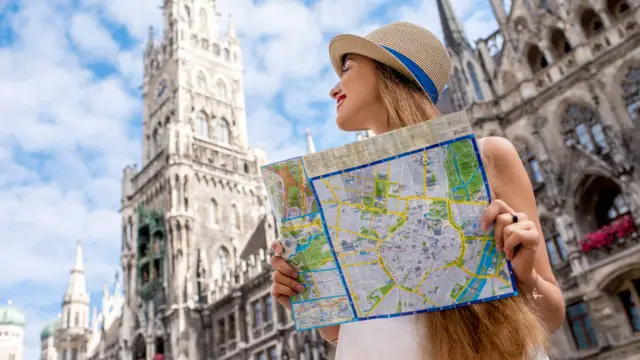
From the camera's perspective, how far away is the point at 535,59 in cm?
1958

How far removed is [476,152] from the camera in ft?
5.56

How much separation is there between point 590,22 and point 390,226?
19.3 meters

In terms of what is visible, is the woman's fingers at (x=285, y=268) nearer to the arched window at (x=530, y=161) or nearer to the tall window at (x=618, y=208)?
the tall window at (x=618, y=208)

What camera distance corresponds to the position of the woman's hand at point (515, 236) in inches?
62.5

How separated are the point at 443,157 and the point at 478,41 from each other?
70.0 ft

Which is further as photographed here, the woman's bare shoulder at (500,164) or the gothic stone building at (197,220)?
the gothic stone building at (197,220)

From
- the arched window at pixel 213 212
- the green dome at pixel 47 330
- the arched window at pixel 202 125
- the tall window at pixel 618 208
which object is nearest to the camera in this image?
the tall window at pixel 618 208

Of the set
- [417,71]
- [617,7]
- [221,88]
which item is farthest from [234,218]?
[417,71]

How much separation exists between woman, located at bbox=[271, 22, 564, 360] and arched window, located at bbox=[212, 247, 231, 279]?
2792 cm

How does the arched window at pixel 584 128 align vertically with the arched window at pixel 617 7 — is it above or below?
below

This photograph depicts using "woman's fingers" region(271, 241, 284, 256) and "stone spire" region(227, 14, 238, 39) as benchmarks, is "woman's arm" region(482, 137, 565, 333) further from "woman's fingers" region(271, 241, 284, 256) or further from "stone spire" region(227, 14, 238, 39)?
"stone spire" region(227, 14, 238, 39)

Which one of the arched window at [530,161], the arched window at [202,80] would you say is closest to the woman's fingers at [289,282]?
the arched window at [530,161]

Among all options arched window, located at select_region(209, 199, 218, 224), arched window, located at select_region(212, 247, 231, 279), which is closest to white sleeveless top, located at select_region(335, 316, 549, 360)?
arched window, located at select_region(212, 247, 231, 279)

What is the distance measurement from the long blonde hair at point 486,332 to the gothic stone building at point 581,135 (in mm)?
13652
